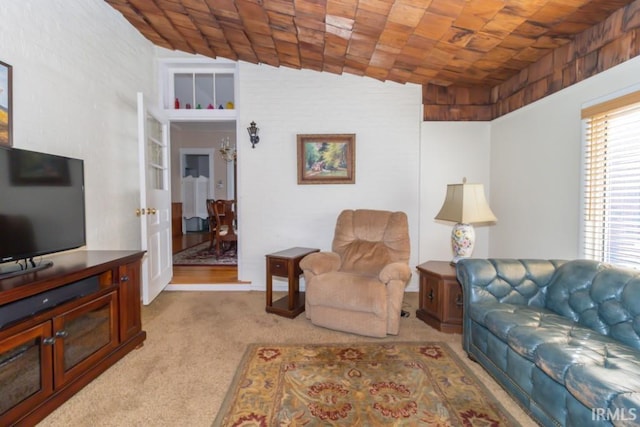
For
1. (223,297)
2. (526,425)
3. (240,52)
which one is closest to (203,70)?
(240,52)

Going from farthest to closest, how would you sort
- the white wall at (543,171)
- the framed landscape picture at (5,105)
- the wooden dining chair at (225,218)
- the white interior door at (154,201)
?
the wooden dining chair at (225,218)
the white interior door at (154,201)
the white wall at (543,171)
the framed landscape picture at (5,105)

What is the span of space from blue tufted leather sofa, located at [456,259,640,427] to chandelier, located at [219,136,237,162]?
20.2 ft

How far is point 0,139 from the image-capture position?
1.96 meters

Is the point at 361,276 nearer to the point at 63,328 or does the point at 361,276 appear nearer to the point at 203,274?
the point at 63,328

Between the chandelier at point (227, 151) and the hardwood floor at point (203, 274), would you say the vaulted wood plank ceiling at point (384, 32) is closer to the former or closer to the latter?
the hardwood floor at point (203, 274)

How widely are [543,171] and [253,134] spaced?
2996mm

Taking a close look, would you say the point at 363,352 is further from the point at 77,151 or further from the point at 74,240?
the point at 77,151

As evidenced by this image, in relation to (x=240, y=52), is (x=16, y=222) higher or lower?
lower

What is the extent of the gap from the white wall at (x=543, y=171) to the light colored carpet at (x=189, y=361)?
1.20m

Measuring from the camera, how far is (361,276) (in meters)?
2.88

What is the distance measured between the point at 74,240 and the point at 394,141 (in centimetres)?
327

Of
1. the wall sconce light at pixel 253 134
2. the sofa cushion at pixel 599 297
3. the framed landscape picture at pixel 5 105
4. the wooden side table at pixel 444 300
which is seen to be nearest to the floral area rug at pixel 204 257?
the wall sconce light at pixel 253 134

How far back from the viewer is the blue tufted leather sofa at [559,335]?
1.28 metres

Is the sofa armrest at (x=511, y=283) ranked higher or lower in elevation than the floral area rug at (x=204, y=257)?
higher
